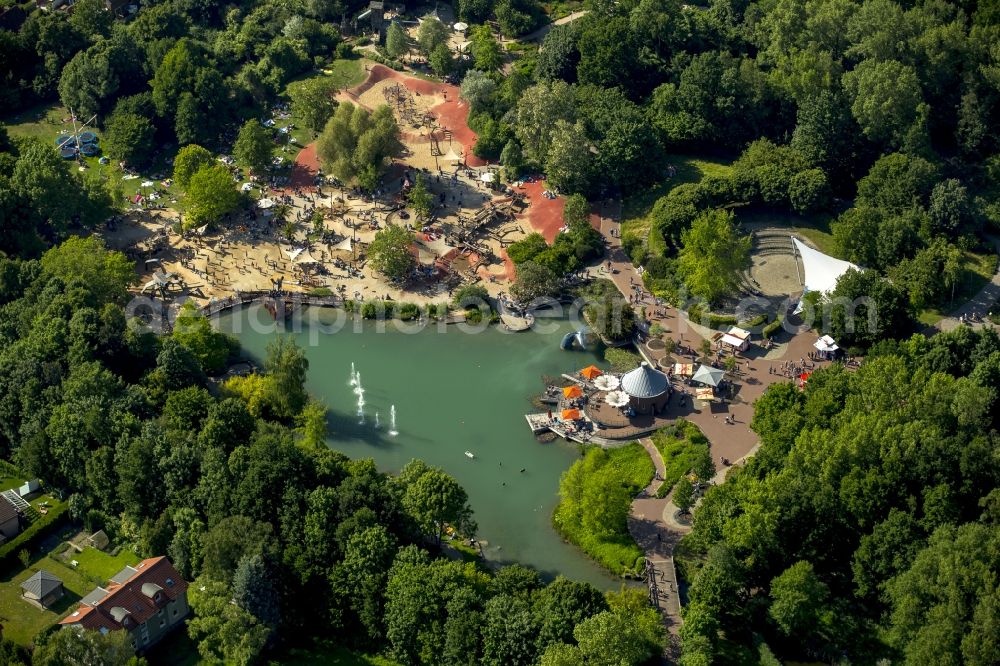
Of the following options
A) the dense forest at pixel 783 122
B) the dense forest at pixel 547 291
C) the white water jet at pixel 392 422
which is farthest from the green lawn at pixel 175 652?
the dense forest at pixel 783 122

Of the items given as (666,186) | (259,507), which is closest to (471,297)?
(666,186)

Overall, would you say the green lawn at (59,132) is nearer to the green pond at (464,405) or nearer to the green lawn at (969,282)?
the green pond at (464,405)

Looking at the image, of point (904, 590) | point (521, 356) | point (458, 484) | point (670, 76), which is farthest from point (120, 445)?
point (670, 76)

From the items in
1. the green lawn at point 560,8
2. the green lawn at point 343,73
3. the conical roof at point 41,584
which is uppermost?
the green lawn at point 560,8

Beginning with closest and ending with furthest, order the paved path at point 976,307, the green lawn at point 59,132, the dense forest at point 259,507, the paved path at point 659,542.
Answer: the dense forest at point 259,507 < the paved path at point 659,542 < the paved path at point 976,307 < the green lawn at point 59,132

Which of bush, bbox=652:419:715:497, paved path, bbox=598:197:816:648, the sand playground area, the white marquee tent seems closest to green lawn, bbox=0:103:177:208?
the sand playground area

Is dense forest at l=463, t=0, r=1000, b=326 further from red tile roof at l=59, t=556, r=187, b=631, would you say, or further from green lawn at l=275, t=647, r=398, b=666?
red tile roof at l=59, t=556, r=187, b=631
